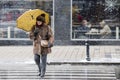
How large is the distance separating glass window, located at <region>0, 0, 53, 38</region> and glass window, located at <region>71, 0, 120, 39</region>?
4.36 ft

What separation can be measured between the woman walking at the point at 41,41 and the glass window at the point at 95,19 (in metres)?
8.49

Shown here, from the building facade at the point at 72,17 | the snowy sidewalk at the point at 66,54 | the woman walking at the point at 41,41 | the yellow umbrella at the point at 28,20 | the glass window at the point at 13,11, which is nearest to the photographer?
the woman walking at the point at 41,41

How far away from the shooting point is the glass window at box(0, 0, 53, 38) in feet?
70.2

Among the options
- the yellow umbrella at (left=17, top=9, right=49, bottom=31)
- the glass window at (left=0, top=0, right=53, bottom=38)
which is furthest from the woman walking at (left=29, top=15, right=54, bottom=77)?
the glass window at (left=0, top=0, right=53, bottom=38)

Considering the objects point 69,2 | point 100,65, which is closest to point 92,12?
point 69,2

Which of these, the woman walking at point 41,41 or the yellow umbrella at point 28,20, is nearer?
the woman walking at point 41,41

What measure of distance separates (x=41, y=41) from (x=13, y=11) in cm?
909

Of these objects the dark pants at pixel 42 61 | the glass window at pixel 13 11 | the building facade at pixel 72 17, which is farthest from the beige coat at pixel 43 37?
the glass window at pixel 13 11

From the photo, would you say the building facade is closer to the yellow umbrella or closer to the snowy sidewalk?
the snowy sidewalk

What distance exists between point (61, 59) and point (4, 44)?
18.4 ft

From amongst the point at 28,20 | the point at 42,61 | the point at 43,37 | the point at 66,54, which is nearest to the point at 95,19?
the point at 66,54

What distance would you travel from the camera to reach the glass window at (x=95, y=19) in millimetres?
21125

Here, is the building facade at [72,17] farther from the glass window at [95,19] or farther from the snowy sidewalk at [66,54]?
the snowy sidewalk at [66,54]

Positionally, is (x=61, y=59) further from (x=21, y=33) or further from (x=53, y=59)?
(x=21, y=33)
